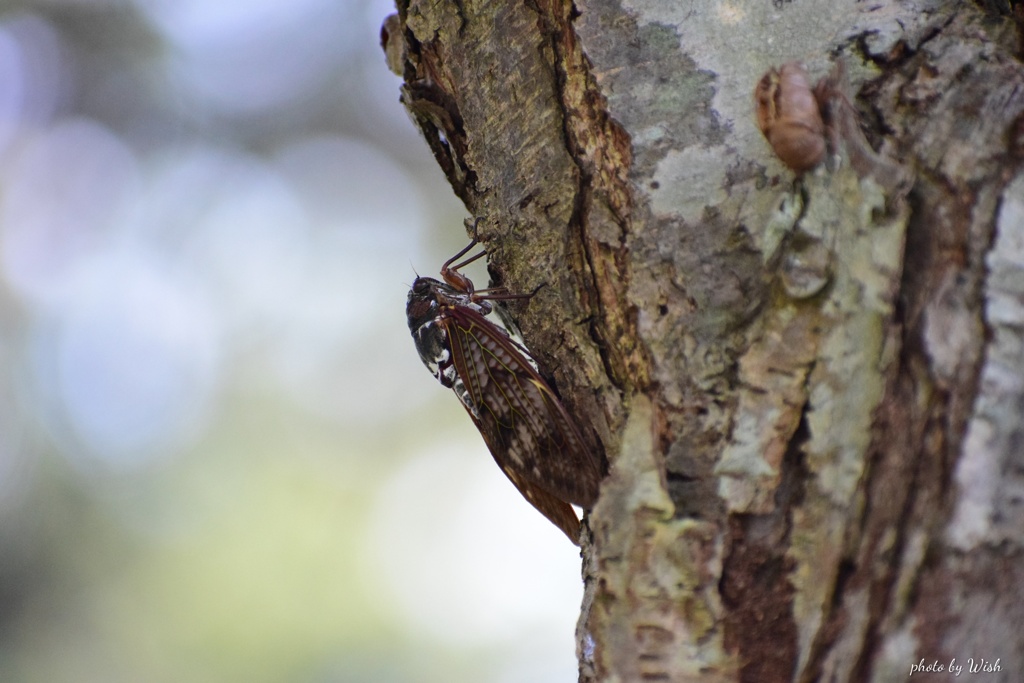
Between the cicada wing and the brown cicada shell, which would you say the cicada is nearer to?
the cicada wing

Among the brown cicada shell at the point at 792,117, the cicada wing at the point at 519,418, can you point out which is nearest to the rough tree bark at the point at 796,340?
the brown cicada shell at the point at 792,117

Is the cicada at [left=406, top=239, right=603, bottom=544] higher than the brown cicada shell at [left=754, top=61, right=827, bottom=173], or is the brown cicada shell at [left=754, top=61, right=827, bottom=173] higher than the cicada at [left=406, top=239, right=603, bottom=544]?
the cicada at [left=406, top=239, right=603, bottom=544]

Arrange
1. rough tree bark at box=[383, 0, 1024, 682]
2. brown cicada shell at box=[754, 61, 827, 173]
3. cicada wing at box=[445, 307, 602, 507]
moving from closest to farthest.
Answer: rough tree bark at box=[383, 0, 1024, 682]
brown cicada shell at box=[754, 61, 827, 173]
cicada wing at box=[445, 307, 602, 507]

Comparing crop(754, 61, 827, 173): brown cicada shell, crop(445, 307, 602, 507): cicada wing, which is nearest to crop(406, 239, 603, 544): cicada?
crop(445, 307, 602, 507): cicada wing

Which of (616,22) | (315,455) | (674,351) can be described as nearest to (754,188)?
(674,351)

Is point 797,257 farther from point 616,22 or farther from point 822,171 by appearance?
point 616,22

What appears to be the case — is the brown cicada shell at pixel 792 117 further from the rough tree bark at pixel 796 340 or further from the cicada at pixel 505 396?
the cicada at pixel 505 396

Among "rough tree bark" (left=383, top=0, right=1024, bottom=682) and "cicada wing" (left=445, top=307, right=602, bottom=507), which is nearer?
"rough tree bark" (left=383, top=0, right=1024, bottom=682)
